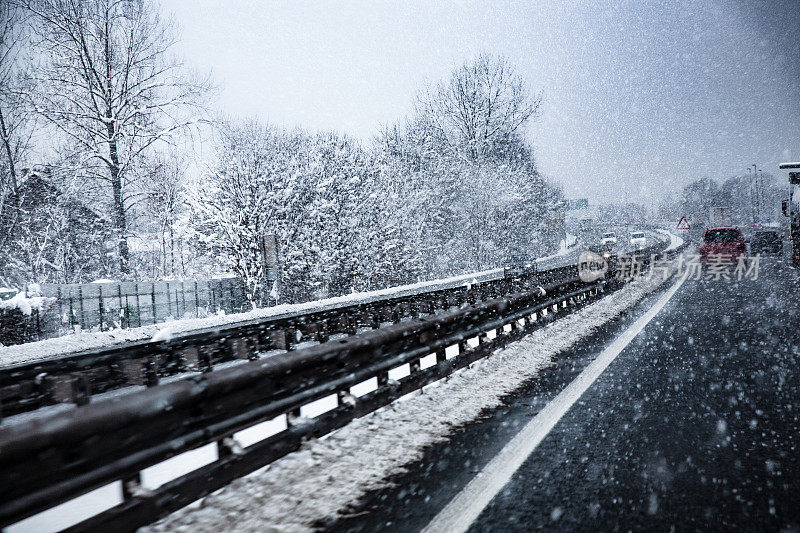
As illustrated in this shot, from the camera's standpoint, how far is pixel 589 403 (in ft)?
20.0

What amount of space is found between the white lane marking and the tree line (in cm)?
2289

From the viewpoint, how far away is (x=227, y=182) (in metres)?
28.8

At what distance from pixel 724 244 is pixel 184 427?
29.6m

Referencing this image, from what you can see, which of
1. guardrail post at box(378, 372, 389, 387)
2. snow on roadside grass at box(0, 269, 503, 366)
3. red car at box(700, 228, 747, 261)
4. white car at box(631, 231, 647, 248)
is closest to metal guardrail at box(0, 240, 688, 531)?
guardrail post at box(378, 372, 389, 387)

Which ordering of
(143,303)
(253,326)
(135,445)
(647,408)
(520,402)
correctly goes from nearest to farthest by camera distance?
(135,445) < (647,408) < (520,402) < (253,326) < (143,303)

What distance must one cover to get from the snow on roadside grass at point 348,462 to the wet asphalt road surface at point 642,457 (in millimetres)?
190

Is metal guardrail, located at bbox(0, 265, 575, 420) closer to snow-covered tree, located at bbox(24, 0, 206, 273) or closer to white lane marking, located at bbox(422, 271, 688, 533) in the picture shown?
white lane marking, located at bbox(422, 271, 688, 533)

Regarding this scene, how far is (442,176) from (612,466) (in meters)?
40.1

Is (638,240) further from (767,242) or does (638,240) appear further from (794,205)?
(794,205)

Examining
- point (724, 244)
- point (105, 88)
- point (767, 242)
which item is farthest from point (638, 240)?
point (105, 88)

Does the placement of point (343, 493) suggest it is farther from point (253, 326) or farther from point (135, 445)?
point (253, 326)

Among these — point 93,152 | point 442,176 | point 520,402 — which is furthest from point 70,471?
point 442,176

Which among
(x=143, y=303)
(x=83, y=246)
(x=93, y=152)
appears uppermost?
(x=93, y=152)

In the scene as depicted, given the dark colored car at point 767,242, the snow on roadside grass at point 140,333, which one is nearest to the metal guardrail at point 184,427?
the snow on roadside grass at point 140,333
